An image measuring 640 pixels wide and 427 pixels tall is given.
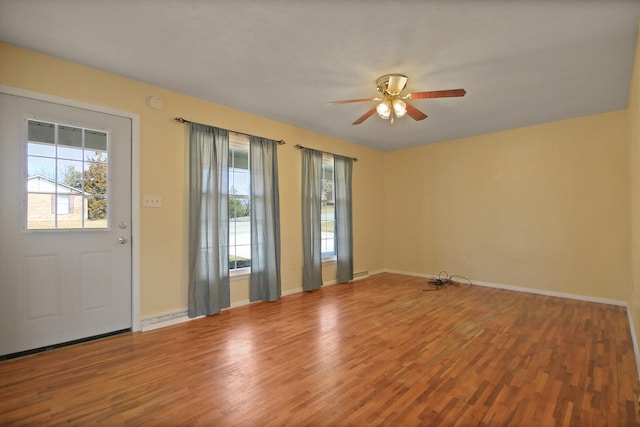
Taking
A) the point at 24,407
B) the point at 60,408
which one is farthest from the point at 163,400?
the point at 24,407

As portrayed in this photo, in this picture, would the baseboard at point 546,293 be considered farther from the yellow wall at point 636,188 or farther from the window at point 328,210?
the window at point 328,210

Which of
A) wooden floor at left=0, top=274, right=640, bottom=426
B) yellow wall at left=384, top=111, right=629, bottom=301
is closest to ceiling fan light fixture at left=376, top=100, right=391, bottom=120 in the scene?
wooden floor at left=0, top=274, right=640, bottom=426

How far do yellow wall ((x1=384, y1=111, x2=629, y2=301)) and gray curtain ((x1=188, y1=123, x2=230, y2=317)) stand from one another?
3907mm

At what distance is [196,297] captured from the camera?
3.57m

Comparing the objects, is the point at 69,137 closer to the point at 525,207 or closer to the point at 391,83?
the point at 391,83

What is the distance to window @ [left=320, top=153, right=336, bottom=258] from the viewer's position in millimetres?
5449

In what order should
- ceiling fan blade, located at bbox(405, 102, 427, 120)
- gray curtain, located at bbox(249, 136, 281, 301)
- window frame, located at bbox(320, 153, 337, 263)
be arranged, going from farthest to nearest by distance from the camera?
window frame, located at bbox(320, 153, 337, 263) → gray curtain, located at bbox(249, 136, 281, 301) → ceiling fan blade, located at bbox(405, 102, 427, 120)

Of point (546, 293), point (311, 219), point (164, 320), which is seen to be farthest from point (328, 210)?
point (546, 293)

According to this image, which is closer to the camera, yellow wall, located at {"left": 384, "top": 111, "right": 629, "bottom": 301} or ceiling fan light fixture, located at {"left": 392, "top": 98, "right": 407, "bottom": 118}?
ceiling fan light fixture, located at {"left": 392, "top": 98, "right": 407, "bottom": 118}

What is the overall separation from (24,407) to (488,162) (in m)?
6.23

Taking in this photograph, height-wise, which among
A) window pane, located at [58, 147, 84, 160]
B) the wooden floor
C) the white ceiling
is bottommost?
the wooden floor

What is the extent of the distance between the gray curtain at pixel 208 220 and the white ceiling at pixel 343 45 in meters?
0.36

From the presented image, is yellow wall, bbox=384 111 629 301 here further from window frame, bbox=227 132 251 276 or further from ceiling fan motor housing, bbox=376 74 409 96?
window frame, bbox=227 132 251 276

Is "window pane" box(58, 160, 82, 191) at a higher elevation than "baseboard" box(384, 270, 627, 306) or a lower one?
higher
